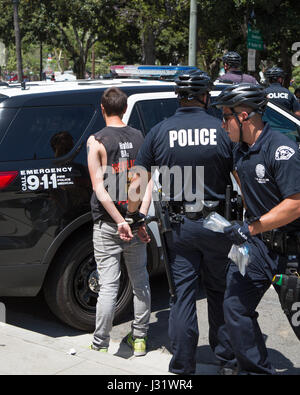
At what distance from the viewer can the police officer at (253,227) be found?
310 cm

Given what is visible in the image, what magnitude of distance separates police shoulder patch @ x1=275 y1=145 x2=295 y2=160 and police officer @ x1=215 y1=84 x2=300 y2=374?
27 millimetres

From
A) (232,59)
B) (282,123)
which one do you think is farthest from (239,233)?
(232,59)

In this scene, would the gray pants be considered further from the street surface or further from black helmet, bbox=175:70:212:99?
black helmet, bbox=175:70:212:99

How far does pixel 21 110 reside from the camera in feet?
14.0

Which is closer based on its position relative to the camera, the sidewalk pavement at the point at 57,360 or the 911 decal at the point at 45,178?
the sidewalk pavement at the point at 57,360

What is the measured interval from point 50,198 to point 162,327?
4.88ft

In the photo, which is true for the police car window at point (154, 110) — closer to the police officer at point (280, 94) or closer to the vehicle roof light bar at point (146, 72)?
the vehicle roof light bar at point (146, 72)

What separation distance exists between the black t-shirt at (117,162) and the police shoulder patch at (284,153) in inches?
52.7

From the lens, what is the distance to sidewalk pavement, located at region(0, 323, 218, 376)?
3.51m

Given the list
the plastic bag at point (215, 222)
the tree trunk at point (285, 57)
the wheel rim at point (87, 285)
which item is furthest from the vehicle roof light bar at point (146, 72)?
the tree trunk at point (285, 57)

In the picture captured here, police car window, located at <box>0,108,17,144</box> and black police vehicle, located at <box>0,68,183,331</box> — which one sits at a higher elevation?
police car window, located at <box>0,108,17,144</box>

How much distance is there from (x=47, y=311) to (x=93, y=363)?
169 cm

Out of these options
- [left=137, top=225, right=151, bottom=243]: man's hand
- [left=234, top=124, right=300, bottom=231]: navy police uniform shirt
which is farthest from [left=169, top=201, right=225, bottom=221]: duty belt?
[left=137, top=225, right=151, bottom=243]: man's hand
